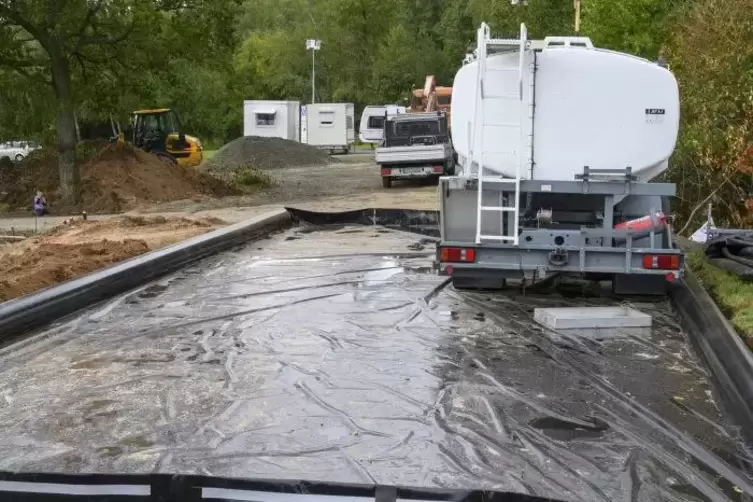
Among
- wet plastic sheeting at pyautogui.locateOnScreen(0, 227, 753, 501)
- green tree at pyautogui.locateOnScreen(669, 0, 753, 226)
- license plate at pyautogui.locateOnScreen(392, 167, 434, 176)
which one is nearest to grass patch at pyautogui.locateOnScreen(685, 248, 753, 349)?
wet plastic sheeting at pyautogui.locateOnScreen(0, 227, 753, 501)

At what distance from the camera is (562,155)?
32.1ft

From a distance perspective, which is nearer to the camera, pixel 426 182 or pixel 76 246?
pixel 76 246

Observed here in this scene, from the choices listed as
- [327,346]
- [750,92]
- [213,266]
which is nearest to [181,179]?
[213,266]

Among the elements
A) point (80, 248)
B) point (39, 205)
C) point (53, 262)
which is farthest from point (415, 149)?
Result: point (53, 262)

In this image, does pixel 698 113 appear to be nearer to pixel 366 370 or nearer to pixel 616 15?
pixel 616 15

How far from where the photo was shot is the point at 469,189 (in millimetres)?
9844

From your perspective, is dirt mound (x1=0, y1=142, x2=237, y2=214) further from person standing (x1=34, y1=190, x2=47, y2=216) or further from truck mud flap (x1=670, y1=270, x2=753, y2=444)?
truck mud flap (x1=670, y1=270, x2=753, y2=444)

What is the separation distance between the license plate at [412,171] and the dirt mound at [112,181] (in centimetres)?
515

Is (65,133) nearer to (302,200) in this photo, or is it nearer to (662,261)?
(302,200)

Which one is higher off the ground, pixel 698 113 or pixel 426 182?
pixel 698 113

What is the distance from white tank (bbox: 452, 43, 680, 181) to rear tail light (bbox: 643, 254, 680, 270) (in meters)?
0.97

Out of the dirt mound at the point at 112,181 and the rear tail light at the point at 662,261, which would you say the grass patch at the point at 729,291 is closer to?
the rear tail light at the point at 662,261

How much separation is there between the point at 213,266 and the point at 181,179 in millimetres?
15819

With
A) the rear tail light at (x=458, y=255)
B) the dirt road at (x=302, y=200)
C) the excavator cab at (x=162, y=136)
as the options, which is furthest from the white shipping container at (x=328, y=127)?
the rear tail light at (x=458, y=255)
